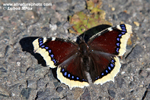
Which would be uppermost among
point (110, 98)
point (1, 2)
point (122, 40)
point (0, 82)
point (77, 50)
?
point (1, 2)

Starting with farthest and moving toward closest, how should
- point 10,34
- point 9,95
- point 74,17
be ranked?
point 74,17 < point 10,34 < point 9,95

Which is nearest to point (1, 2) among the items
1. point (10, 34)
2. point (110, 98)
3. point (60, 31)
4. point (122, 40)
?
point (10, 34)

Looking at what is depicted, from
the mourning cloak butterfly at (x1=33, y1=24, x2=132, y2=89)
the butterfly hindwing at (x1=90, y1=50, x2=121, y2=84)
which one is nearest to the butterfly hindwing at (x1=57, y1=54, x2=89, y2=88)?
the mourning cloak butterfly at (x1=33, y1=24, x2=132, y2=89)

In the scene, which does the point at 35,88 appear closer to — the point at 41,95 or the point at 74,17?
the point at 41,95

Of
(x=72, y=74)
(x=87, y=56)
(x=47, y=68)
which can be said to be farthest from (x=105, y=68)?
(x=47, y=68)

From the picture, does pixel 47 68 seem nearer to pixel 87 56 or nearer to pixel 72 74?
pixel 72 74

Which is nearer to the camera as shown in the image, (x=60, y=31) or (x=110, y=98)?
(x=110, y=98)

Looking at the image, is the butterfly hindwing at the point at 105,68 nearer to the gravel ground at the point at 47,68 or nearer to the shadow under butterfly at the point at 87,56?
the shadow under butterfly at the point at 87,56

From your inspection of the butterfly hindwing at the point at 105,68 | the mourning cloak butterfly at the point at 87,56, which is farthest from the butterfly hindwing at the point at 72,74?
the butterfly hindwing at the point at 105,68
